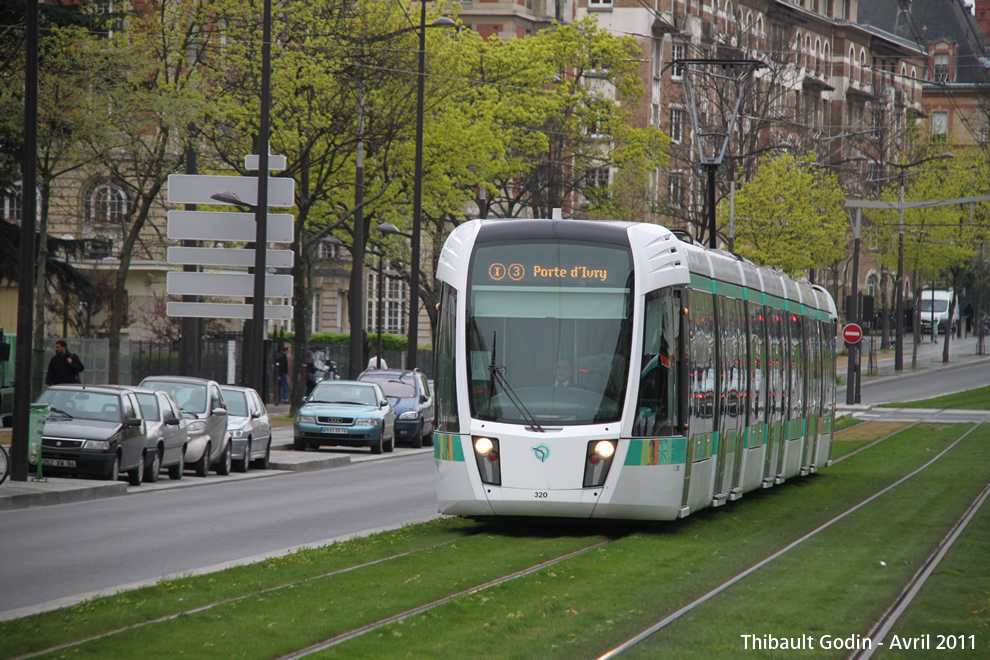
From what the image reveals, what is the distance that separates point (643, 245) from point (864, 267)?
9936 centimetres

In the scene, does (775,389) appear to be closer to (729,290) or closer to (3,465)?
(729,290)

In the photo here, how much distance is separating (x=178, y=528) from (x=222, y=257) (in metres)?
12.9

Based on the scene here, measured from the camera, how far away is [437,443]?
1552cm

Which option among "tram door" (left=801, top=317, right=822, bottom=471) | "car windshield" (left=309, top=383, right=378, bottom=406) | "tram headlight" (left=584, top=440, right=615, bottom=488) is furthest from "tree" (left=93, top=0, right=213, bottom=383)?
"tram headlight" (left=584, top=440, right=615, bottom=488)

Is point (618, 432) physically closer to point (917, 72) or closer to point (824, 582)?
point (824, 582)

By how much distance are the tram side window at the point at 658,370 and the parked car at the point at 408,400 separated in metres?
21.9

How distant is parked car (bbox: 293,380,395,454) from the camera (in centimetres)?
3328

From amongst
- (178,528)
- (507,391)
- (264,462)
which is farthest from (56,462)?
(507,391)

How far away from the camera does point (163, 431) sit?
24.0 metres

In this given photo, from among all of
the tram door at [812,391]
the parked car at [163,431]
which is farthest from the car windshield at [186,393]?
the tram door at [812,391]

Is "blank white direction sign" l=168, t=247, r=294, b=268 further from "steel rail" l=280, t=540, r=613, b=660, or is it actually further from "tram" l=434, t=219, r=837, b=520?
"steel rail" l=280, t=540, r=613, b=660

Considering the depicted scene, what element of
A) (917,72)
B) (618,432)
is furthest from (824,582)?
(917,72)

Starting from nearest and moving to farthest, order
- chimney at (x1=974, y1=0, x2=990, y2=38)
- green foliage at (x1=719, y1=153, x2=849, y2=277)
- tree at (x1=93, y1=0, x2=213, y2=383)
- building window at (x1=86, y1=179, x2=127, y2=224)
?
tree at (x1=93, y1=0, x2=213, y2=383)
building window at (x1=86, y1=179, x2=127, y2=224)
green foliage at (x1=719, y1=153, x2=849, y2=277)
chimney at (x1=974, y1=0, x2=990, y2=38)

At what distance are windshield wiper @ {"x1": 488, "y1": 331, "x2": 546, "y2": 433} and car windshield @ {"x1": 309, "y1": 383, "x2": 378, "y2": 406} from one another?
756 inches
